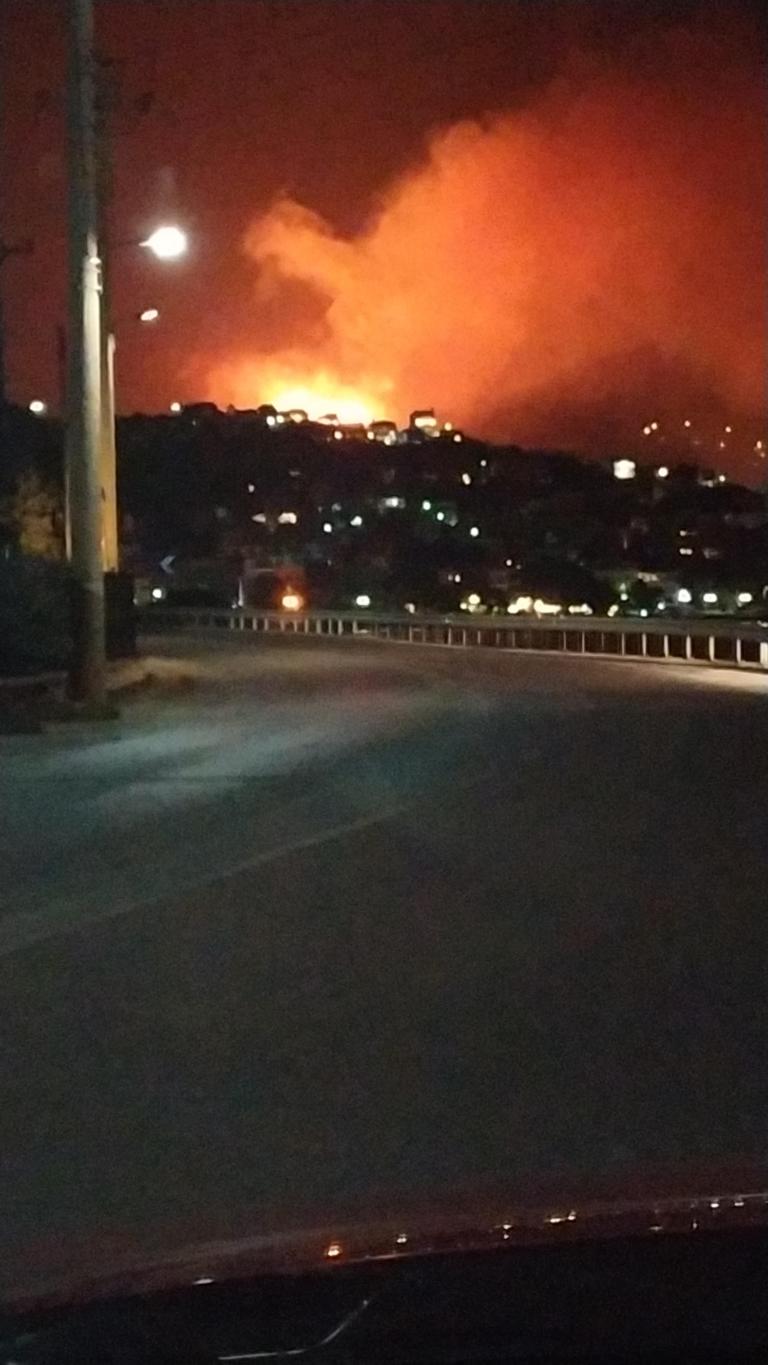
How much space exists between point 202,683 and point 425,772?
665 inches

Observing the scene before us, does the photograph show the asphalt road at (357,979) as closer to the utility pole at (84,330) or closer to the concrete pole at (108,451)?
the utility pole at (84,330)

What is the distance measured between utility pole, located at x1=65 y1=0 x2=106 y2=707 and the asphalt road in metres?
3.53

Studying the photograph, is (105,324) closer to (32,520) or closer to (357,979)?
(32,520)

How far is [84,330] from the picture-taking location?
89.7 feet

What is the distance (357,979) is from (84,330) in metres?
17.3

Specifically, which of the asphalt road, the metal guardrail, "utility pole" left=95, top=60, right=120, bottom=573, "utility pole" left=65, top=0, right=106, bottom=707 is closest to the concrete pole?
"utility pole" left=95, top=60, right=120, bottom=573

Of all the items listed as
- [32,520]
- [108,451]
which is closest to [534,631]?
[32,520]

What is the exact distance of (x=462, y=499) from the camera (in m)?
183

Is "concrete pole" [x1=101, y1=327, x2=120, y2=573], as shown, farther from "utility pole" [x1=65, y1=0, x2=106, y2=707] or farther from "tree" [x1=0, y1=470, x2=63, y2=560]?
"utility pole" [x1=65, y1=0, x2=106, y2=707]

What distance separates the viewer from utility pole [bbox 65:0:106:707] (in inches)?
1072

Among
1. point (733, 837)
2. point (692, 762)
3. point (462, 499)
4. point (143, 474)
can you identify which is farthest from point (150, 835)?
point (462, 499)

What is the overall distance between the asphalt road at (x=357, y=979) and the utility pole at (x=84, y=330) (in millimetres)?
3533

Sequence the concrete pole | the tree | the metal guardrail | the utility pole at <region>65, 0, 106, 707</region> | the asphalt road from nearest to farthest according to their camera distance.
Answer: the asphalt road
the utility pole at <region>65, 0, 106, 707</region>
the concrete pole
the tree
the metal guardrail

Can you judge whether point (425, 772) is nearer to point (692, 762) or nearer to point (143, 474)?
point (692, 762)
